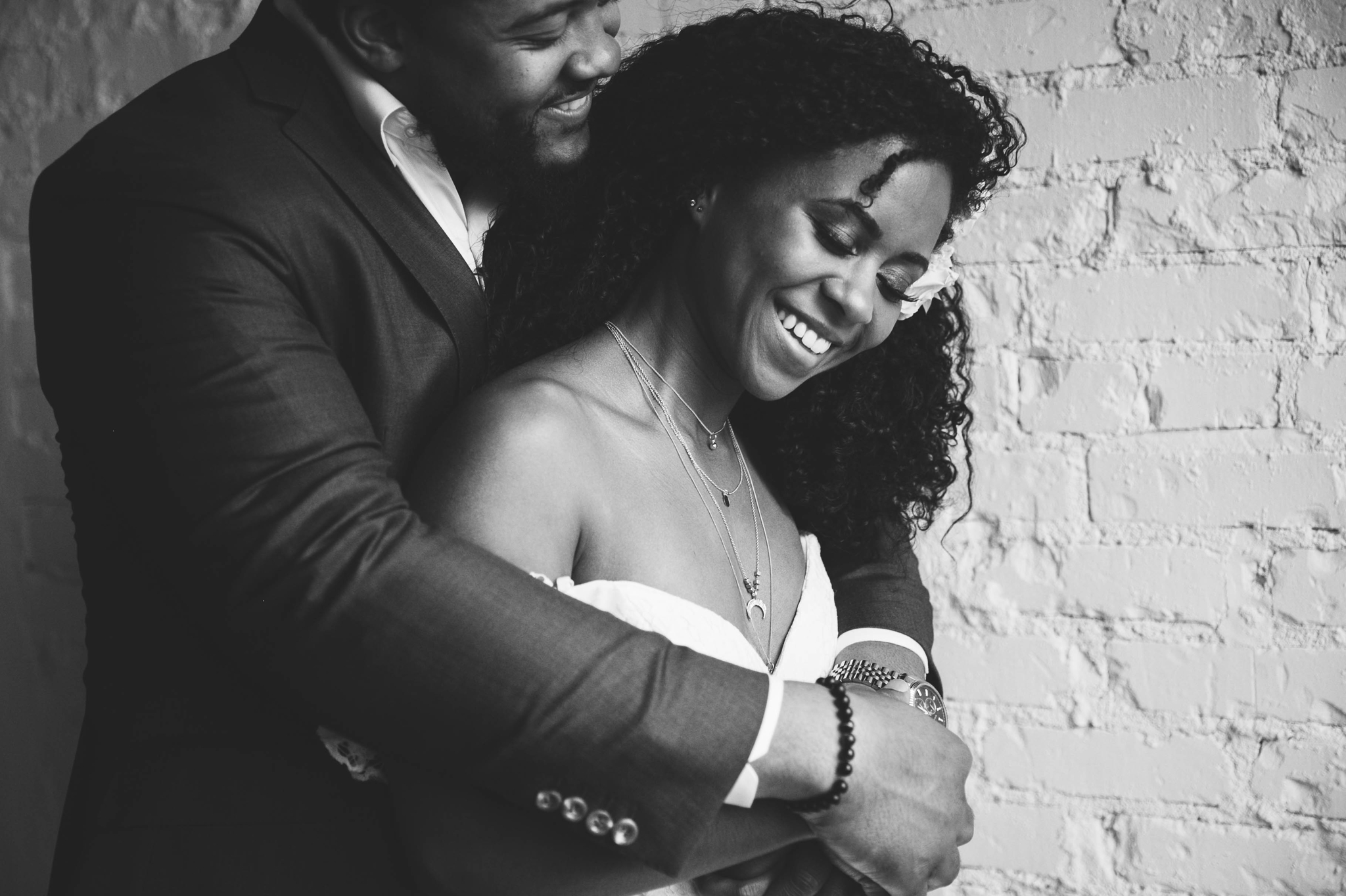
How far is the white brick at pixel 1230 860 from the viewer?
177 cm

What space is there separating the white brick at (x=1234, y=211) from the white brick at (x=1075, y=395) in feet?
0.65

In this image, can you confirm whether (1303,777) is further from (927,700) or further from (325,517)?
(325,517)

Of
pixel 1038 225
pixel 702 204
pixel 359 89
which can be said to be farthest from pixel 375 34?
pixel 1038 225

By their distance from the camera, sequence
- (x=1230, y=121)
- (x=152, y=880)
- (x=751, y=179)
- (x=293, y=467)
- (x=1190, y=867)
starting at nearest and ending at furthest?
1. (x=293, y=467)
2. (x=152, y=880)
3. (x=751, y=179)
4. (x=1230, y=121)
5. (x=1190, y=867)

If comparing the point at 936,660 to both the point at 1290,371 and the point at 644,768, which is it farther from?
the point at 644,768

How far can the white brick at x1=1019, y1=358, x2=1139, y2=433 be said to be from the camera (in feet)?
5.86

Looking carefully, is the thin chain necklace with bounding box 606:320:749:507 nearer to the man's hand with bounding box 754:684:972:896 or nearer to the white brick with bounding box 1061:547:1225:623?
the man's hand with bounding box 754:684:972:896

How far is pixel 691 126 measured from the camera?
1393mm

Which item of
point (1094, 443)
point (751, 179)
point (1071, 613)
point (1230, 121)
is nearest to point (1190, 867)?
point (1071, 613)

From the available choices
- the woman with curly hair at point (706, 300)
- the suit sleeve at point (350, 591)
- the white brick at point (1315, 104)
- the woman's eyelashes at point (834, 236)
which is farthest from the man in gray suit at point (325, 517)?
the white brick at point (1315, 104)

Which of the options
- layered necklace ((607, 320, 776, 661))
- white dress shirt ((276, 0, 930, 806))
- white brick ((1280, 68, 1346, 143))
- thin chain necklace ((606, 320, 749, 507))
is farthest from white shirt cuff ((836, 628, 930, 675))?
white brick ((1280, 68, 1346, 143))

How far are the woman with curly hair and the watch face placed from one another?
5.0 inches

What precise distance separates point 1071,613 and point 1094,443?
288 mm

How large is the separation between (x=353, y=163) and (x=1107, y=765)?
151 cm
